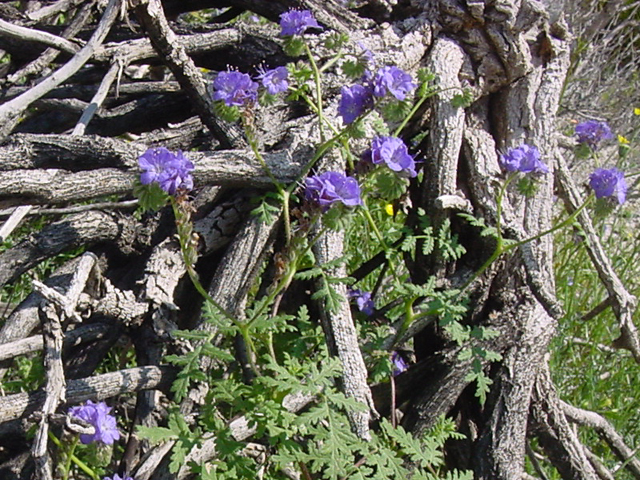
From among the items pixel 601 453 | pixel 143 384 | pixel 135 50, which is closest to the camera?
pixel 143 384

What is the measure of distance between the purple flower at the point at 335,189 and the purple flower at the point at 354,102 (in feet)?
1.20

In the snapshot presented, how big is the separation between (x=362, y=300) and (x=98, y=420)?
1.01 meters

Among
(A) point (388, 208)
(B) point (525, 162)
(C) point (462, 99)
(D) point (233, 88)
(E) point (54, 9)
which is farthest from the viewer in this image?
(A) point (388, 208)

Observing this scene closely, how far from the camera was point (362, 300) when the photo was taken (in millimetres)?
2615

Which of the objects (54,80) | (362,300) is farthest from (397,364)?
(54,80)

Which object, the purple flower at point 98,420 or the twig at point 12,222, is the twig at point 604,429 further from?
the twig at point 12,222

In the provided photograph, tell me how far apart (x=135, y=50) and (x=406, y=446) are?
1596mm

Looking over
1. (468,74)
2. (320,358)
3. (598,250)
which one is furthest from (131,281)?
(598,250)

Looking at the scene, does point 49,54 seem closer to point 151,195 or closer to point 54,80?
point 54,80

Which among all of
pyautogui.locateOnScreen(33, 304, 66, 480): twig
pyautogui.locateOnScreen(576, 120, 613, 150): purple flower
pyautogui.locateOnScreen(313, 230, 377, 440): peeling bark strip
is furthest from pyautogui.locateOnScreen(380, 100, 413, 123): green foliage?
pyautogui.locateOnScreen(33, 304, 66, 480): twig

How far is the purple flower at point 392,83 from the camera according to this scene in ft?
6.66

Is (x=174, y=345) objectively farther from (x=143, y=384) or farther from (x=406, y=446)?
(x=406, y=446)

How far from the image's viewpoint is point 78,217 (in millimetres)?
2312

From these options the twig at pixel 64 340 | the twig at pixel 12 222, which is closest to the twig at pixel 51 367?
the twig at pixel 64 340
